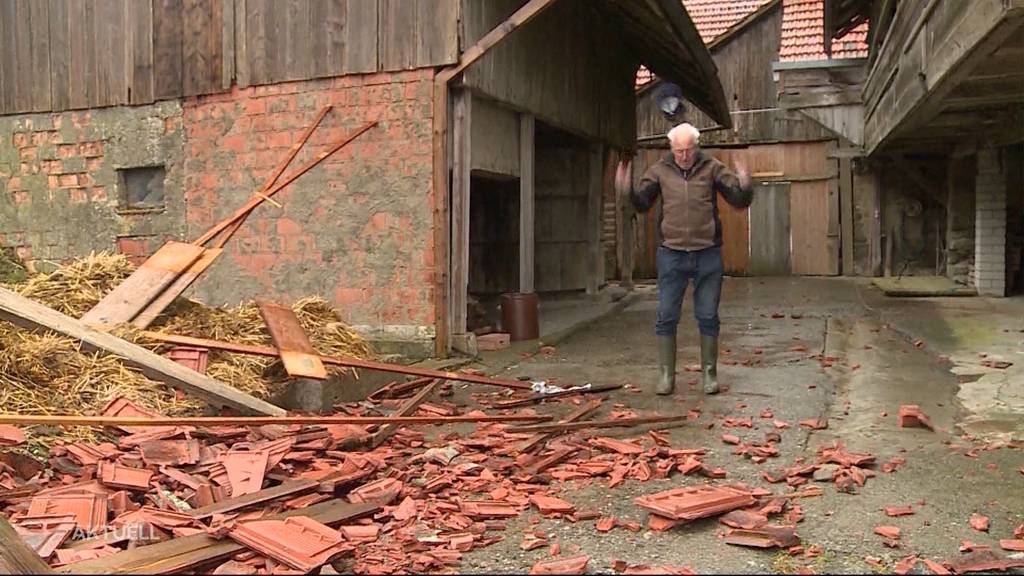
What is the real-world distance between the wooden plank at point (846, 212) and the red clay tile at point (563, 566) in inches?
628

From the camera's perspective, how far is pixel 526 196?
33.6ft

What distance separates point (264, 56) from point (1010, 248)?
34.0 ft

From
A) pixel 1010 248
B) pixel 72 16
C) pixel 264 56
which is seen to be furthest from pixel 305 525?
pixel 1010 248

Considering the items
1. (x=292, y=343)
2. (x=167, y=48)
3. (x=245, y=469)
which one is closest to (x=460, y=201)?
(x=292, y=343)

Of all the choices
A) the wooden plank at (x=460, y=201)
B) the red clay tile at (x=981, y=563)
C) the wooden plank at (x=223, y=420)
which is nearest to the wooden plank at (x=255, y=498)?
the wooden plank at (x=223, y=420)

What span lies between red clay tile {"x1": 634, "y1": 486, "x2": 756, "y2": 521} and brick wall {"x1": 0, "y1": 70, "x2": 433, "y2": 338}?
4555 millimetres

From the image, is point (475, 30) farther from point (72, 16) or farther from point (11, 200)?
point (11, 200)

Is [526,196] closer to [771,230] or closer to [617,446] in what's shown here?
[617,446]

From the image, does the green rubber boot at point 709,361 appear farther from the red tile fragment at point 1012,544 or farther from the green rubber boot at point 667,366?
the red tile fragment at point 1012,544

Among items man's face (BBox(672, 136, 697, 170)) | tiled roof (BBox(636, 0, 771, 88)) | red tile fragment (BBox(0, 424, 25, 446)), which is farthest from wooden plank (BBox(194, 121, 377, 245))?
tiled roof (BBox(636, 0, 771, 88))

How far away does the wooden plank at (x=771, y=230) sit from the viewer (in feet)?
59.1

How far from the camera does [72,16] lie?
9750 millimetres

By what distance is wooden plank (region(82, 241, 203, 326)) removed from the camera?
5.57 meters

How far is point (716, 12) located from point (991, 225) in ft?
38.4
